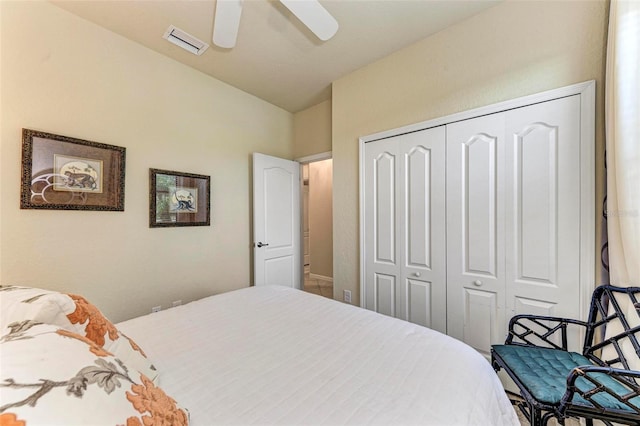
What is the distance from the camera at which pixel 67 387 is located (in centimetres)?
46

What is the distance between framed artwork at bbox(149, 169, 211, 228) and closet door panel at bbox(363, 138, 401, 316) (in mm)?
1740

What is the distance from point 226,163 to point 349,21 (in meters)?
1.87

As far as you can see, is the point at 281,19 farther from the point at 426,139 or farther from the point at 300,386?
the point at 300,386

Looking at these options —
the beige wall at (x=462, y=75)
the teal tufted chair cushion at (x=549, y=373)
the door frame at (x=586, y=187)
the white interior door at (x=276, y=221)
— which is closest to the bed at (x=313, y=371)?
the teal tufted chair cushion at (x=549, y=373)

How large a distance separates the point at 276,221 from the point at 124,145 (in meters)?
1.73

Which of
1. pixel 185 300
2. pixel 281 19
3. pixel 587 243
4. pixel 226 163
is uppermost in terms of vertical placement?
pixel 281 19

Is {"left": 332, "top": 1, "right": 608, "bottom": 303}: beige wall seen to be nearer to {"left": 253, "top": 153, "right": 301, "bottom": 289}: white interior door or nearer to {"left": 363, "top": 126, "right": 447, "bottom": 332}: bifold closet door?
{"left": 363, "top": 126, "right": 447, "bottom": 332}: bifold closet door

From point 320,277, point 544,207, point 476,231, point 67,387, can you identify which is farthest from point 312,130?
point 67,387

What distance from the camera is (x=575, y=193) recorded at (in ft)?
5.09

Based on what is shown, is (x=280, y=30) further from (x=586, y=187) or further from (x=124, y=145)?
(x=586, y=187)

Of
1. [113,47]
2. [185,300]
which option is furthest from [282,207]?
[113,47]

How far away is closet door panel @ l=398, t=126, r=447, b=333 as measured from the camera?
6.79 ft

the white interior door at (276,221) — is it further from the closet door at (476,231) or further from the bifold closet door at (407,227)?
the closet door at (476,231)

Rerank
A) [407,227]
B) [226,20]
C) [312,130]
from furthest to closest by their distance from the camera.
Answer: [312,130]
[407,227]
[226,20]
